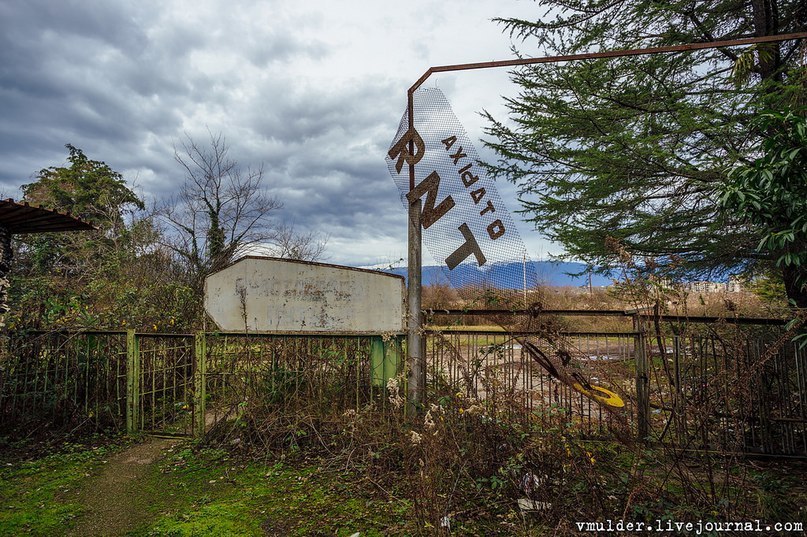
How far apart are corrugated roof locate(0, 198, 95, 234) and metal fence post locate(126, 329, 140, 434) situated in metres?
1.56

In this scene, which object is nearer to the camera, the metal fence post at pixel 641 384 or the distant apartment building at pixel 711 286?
the metal fence post at pixel 641 384

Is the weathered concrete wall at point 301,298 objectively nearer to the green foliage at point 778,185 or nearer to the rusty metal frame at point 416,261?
the rusty metal frame at point 416,261

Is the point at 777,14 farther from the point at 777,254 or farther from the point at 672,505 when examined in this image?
the point at 672,505

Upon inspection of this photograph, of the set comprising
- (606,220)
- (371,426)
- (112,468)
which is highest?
(606,220)

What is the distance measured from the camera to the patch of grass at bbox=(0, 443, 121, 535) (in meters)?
3.46

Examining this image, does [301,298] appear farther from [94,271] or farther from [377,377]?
[94,271]

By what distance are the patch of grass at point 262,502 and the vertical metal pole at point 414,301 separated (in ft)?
3.58

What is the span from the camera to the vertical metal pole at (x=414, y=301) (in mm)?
4535

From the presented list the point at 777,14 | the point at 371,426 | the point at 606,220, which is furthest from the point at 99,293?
the point at 777,14

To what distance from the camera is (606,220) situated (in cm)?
816

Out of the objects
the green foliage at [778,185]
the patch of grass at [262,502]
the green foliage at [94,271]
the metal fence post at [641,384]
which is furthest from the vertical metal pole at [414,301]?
the green foliage at [94,271]

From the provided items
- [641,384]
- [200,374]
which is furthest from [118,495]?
[641,384]

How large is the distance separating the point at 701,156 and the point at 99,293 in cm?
1095

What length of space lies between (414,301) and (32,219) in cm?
480
